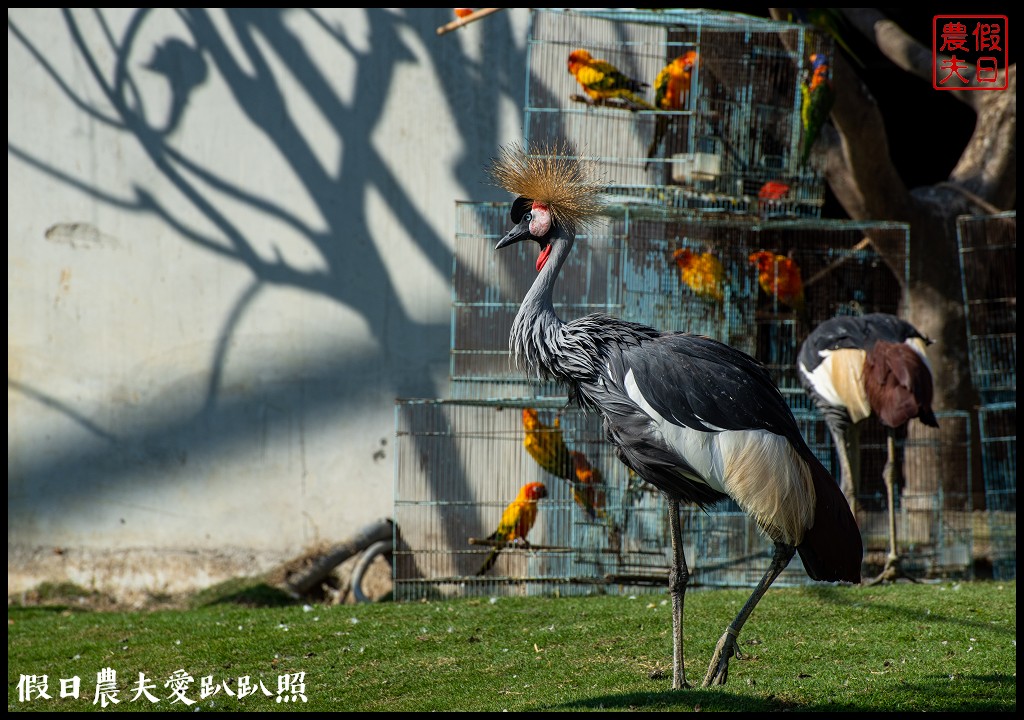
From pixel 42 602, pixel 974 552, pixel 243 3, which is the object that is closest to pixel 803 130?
pixel 974 552

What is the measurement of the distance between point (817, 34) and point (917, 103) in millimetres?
4158

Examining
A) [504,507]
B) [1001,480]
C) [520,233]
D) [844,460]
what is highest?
[520,233]

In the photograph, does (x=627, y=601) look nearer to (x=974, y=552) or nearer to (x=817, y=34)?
(x=974, y=552)

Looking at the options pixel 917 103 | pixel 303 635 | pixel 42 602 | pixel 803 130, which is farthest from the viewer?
pixel 917 103

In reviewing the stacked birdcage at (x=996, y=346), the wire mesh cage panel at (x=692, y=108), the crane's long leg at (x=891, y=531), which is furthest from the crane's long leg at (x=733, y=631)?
the stacked birdcage at (x=996, y=346)

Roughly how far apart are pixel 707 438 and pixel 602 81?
3.57 metres

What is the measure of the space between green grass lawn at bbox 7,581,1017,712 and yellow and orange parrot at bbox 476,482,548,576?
50 centimetres

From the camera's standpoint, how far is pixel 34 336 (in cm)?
770

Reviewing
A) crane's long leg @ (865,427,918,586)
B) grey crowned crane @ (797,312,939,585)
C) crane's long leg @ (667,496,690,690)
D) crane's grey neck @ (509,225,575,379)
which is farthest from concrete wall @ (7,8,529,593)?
crane's long leg @ (667,496,690,690)

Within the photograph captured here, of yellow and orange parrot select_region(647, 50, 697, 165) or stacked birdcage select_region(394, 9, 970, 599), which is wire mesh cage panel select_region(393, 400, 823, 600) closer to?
stacked birdcage select_region(394, 9, 970, 599)

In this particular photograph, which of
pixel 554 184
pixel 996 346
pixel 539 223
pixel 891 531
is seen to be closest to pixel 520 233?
pixel 539 223

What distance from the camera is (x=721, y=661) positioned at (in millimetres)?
4066

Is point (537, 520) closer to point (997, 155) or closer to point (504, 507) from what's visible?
point (504, 507)

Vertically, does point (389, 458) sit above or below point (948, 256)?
below
